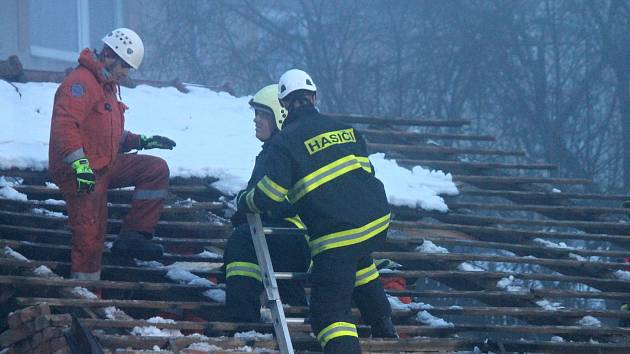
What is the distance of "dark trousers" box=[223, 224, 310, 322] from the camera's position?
245 inches

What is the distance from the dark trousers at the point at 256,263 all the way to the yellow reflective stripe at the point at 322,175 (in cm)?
54

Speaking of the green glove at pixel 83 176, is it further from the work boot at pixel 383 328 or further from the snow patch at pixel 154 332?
the work boot at pixel 383 328

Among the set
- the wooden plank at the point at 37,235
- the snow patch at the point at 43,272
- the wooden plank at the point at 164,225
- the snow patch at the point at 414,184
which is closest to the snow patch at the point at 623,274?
the snow patch at the point at 414,184

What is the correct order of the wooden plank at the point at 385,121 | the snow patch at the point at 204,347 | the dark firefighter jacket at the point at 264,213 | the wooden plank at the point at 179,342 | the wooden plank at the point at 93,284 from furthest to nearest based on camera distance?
the wooden plank at the point at 385,121 < the wooden plank at the point at 93,284 < the dark firefighter jacket at the point at 264,213 < the snow patch at the point at 204,347 < the wooden plank at the point at 179,342

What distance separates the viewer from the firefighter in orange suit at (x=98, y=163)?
6395 millimetres

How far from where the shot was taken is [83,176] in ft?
20.4

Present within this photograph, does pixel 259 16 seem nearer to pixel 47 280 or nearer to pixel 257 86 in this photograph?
pixel 257 86

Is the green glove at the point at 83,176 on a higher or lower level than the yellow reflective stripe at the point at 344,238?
higher

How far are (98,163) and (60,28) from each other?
946 centimetres

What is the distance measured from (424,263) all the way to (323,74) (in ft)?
39.0

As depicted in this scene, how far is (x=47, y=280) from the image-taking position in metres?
6.12

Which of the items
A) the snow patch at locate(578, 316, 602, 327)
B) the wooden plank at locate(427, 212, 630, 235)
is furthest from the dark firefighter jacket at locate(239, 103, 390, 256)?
the wooden plank at locate(427, 212, 630, 235)

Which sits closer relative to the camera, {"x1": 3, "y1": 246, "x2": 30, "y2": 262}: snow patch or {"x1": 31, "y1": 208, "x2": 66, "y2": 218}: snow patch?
{"x1": 3, "y1": 246, "x2": 30, "y2": 262}: snow patch

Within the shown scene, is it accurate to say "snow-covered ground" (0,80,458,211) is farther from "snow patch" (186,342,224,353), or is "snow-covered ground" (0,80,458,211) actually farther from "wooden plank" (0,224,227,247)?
"snow patch" (186,342,224,353)
